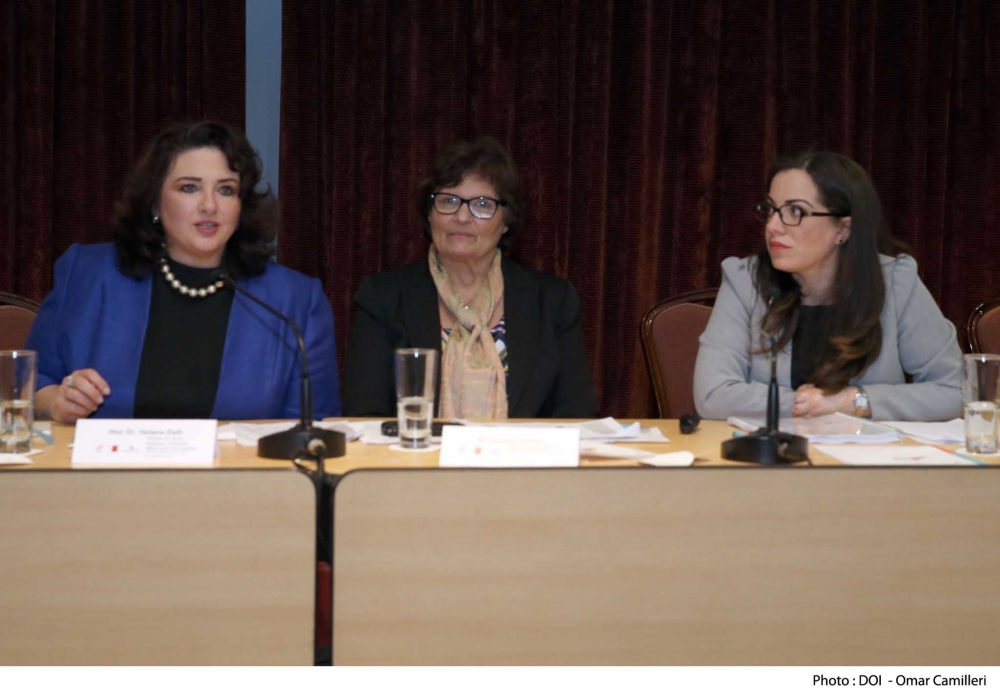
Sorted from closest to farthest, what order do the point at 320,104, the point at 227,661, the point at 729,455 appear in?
the point at 227,661 < the point at 729,455 < the point at 320,104

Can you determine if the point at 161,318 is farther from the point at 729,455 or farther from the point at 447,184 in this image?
the point at 729,455

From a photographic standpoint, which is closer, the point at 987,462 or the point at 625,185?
the point at 987,462

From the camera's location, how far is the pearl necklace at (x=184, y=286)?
2.54m

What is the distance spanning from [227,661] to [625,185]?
2.44 m

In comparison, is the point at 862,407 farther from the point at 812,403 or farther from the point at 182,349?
the point at 182,349

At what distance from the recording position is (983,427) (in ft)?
5.88

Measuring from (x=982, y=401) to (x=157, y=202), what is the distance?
184 cm

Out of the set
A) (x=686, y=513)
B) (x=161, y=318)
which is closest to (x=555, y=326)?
(x=161, y=318)

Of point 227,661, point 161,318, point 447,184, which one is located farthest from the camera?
point 447,184

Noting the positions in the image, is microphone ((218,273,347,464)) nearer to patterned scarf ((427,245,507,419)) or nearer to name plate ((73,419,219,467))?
name plate ((73,419,219,467))

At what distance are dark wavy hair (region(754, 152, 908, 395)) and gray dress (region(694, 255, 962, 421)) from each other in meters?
0.03

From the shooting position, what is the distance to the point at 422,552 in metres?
1.43

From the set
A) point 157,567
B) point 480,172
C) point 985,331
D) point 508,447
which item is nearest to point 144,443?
point 157,567

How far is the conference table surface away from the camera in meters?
1.62
